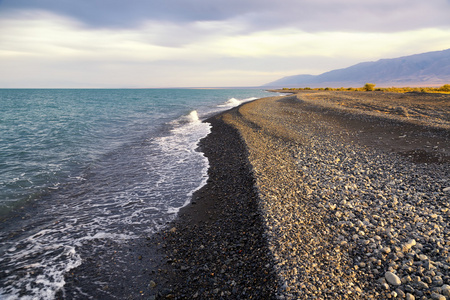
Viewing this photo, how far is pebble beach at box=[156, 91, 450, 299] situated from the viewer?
5004 millimetres

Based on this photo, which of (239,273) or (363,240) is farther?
(363,240)

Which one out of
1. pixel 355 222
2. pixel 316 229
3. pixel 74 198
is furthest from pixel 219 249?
pixel 74 198

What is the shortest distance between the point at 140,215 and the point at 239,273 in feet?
18.0

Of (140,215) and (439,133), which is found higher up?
(439,133)

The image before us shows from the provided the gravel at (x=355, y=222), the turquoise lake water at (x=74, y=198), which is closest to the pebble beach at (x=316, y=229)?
the gravel at (x=355, y=222)

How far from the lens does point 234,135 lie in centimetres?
2091

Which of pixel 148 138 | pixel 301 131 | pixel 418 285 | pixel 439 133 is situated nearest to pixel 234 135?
pixel 301 131

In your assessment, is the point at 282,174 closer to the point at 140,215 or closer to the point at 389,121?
the point at 140,215

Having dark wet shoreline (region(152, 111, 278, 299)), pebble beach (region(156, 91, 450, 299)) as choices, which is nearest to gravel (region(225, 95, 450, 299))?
pebble beach (region(156, 91, 450, 299))

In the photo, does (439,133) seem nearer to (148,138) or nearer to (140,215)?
(140,215)

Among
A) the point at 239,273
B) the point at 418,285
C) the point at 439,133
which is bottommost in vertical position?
the point at 239,273

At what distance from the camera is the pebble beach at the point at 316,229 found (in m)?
5.00

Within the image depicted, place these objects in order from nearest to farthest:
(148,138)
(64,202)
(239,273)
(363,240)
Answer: (239,273) < (363,240) < (64,202) < (148,138)

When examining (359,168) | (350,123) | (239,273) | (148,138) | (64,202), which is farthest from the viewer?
(148,138)
